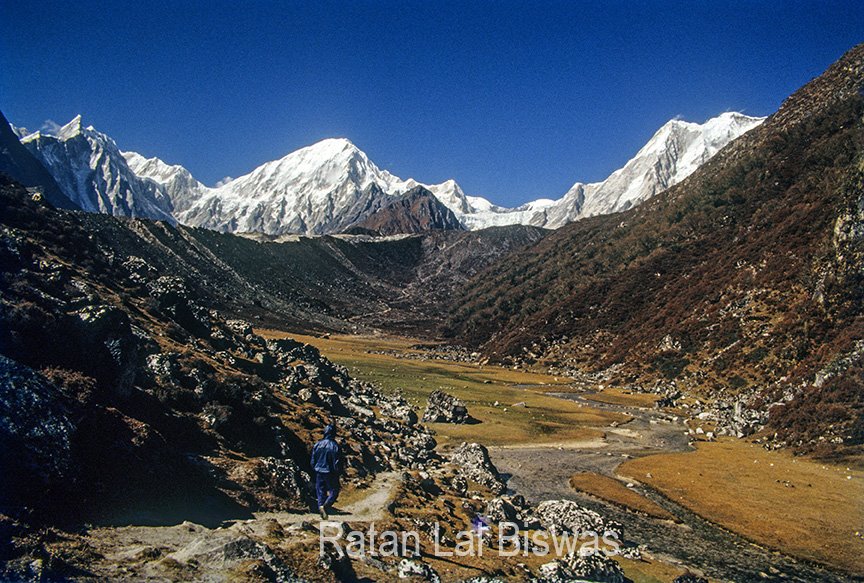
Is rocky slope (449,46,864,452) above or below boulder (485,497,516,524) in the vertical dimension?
above

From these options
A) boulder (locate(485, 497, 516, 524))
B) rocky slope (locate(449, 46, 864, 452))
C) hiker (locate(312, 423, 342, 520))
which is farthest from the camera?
rocky slope (locate(449, 46, 864, 452))

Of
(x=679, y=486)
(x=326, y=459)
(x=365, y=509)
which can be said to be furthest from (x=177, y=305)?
(x=679, y=486)

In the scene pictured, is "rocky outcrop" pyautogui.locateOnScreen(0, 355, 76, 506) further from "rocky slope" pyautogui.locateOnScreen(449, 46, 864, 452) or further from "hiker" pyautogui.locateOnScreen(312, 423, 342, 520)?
"rocky slope" pyautogui.locateOnScreen(449, 46, 864, 452)

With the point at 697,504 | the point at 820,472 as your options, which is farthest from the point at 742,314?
the point at 697,504

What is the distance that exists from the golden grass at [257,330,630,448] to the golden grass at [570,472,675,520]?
482 inches

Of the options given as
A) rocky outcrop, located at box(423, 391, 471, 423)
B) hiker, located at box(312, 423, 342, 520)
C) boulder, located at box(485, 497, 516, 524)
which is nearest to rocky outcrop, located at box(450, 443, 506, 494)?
boulder, located at box(485, 497, 516, 524)

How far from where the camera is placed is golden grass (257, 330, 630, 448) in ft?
177

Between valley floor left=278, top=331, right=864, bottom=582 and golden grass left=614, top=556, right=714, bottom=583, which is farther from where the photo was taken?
valley floor left=278, top=331, right=864, bottom=582

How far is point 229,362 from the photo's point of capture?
36.5 m

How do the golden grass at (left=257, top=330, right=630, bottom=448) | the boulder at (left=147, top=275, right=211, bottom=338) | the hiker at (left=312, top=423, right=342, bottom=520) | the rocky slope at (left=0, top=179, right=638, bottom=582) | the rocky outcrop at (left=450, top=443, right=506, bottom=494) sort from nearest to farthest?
the rocky slope at (left=0, top=179, right=638, bottom=582) < the hiker at (left=312, top=423, right=342, bottom=520) < the rocky outcrop at (left=450, top=443, right=506, bottom=494) < the boulder at (left=147, top=275, right=211, bottom=338) < the golden grass at (left=257, top=330, right=630, bottom=448)

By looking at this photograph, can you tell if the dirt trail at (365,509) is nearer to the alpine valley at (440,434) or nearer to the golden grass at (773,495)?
the alpine valley at (440,434)

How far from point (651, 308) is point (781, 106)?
79.9 m

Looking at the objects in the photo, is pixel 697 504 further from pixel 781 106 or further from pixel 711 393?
pixel 781 106

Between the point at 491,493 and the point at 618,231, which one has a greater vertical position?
the point at 618,231
